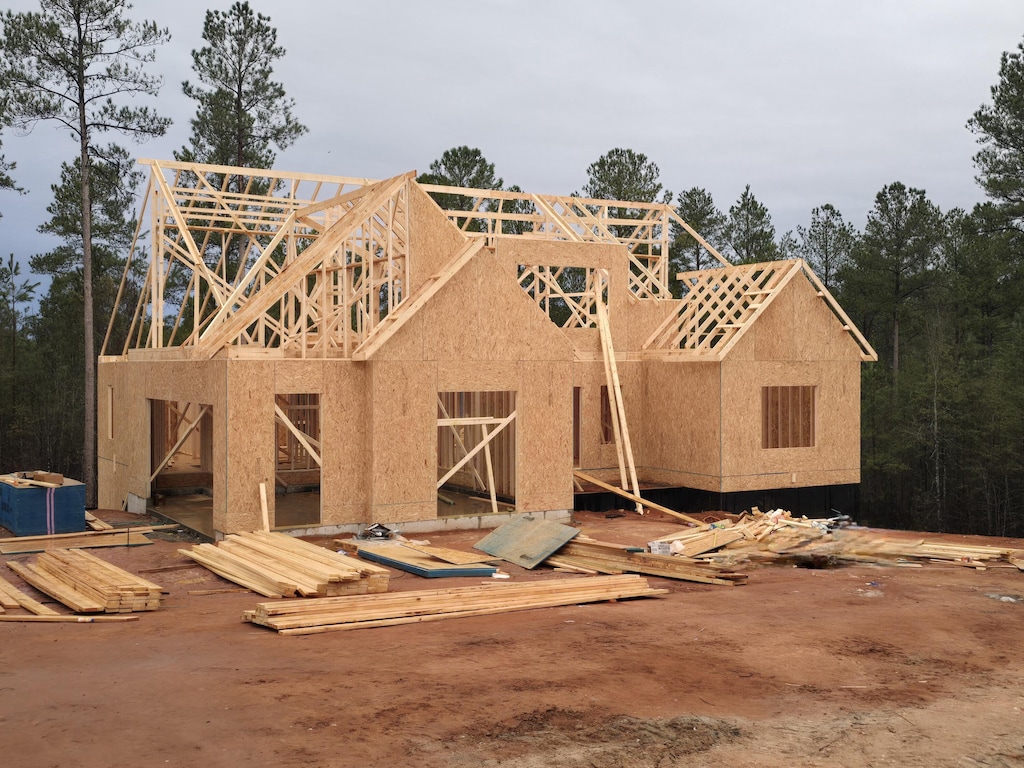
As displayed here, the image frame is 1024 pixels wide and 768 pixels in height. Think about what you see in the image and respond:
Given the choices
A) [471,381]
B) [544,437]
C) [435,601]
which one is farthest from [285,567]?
[544,437]

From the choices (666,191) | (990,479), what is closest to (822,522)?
(990,479)

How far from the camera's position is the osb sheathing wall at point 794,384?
20922 millimetres

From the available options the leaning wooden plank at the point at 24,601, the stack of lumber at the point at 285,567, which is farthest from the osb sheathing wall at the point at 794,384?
the leaning wooden plank at the point at 24,601

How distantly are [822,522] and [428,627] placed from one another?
9.57 meters

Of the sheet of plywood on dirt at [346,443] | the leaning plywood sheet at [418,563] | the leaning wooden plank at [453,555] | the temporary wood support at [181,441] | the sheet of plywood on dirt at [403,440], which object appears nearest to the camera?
the leaning plywood sheet at [418,563]

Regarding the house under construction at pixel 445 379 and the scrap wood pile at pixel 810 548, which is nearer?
the scrap wood pile at pixel 810 548

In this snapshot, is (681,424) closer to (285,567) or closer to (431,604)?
(285,567)

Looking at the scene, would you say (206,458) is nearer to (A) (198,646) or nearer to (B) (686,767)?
(A) (198,646)

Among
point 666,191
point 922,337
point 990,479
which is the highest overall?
point 666,191

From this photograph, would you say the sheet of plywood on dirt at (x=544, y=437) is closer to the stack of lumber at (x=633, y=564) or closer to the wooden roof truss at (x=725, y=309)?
the stack of lumber at (x=633, y=564)

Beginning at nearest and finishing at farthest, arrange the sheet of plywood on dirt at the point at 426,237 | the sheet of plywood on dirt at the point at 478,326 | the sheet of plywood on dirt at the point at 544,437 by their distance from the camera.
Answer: the sheet of plywood on dirt at the point at 478,326 → the sheet of plywood on dirt at the point at 426,237 → the sheet of plywood on dirt at the point at 544,437

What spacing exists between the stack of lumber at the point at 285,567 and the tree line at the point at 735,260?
1583cm

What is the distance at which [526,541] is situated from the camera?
14680mm

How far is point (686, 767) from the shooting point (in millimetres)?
6117
